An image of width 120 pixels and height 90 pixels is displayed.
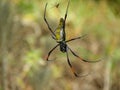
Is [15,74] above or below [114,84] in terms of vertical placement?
above

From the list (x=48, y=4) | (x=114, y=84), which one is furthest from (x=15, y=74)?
(x=48, y=4)

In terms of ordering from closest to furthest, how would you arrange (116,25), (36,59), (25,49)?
(36,59) < (25,49) < (116,25)

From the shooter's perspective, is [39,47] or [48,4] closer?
[48,4]

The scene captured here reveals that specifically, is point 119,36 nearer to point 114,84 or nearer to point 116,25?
point 116,25

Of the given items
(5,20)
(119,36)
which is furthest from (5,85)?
(119,36)

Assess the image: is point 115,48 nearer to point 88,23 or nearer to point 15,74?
point 88,23

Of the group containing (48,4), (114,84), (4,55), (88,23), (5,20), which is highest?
(48,4)

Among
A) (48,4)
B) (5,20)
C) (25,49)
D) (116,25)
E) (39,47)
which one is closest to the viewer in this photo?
(48,4)
